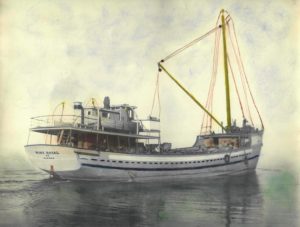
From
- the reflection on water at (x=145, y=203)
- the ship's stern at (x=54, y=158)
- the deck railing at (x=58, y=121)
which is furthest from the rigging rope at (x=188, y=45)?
the ship's stern at (x=54, y=158)

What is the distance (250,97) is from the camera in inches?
228


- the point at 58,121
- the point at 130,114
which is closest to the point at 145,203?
the point at 130,114

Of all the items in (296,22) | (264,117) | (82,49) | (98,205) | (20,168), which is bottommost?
(98,205)

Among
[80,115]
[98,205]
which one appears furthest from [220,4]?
[98,205]

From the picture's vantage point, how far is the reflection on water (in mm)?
4621

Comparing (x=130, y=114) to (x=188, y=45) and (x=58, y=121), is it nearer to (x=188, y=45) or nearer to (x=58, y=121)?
(x=58, y=121)

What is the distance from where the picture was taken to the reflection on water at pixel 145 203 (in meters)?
4.62

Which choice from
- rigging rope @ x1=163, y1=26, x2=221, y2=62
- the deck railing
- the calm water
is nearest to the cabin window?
the deck railing

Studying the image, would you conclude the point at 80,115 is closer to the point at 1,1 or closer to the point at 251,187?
the point at 1,1

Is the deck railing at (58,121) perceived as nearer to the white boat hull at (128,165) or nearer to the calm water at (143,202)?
the white boat hull at (128,165)

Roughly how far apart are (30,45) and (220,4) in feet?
8.72

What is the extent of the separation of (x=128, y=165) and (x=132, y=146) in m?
0.37

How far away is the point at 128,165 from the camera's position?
719cm

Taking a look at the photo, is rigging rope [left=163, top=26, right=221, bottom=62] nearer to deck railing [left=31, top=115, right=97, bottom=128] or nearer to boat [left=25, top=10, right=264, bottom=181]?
boat [left=25, top=10, right=264, bottom=181]
